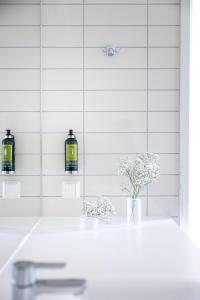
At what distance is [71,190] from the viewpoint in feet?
7.61

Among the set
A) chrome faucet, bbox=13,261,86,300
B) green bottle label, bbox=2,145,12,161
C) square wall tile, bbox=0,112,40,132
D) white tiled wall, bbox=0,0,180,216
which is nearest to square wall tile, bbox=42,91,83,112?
white tiled wall, bbox=0,0,180,216

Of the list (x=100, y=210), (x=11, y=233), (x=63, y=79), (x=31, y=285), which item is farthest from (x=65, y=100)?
(x=31, y=285)

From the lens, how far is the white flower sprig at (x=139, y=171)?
212 cm

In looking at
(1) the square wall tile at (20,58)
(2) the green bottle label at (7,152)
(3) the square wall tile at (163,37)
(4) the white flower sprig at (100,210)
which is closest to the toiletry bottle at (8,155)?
(2) the green bottle label at (7,152)

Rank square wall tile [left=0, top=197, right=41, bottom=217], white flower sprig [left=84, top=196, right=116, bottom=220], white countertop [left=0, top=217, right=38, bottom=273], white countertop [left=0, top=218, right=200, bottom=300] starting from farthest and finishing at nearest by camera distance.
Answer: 1. square wall tile [left=0, top=197, right=41, bottom=217]
2. white flower sprig [left=84, top=196, right=116, bottom=220]
3. white countertop [left=0, top=217, right=38, bottom=273]
4. white countertop [left=0, top=218, right=200, bottom=300]

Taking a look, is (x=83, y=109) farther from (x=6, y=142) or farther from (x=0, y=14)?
(x=0, y=14)

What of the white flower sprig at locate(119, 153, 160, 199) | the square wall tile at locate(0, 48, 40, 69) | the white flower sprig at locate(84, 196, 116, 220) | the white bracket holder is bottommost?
the white flower sprig at locate(84, 196, 116, 220)

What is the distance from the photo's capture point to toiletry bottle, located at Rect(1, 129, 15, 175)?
7.18ft

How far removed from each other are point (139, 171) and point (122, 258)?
71cm

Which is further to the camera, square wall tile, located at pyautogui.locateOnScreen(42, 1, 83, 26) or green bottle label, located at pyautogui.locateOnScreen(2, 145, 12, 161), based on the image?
square wall tile, located at pyautogui.locateOnScreen(42, 1, 83, 26)

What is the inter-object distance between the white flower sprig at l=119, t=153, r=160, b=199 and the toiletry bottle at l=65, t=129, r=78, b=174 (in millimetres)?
256

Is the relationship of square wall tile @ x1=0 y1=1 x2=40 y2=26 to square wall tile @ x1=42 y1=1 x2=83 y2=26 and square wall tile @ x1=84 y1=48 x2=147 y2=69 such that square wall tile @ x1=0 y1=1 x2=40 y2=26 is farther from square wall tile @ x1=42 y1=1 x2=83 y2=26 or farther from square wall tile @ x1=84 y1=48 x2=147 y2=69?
square wall tile @ x1=84 y1=48 x2=147 y2=69

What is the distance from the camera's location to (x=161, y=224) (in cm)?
213

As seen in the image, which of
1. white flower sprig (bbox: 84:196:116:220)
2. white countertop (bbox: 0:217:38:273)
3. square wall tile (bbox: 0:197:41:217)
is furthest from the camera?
square wall tile (bbox: 0:197:41:217)
